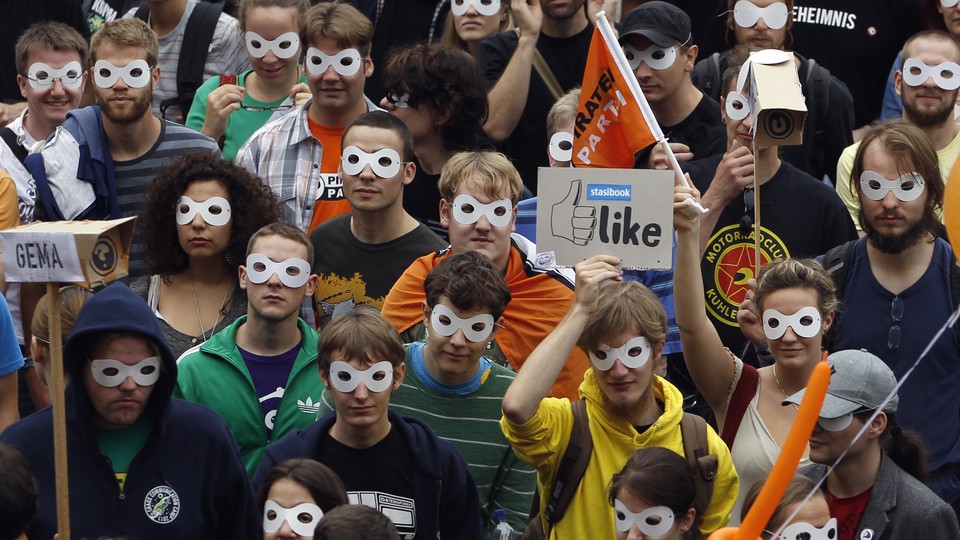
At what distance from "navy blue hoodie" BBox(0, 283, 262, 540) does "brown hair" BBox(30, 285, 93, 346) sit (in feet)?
3.19

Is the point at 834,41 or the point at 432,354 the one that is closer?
the point at 432,354

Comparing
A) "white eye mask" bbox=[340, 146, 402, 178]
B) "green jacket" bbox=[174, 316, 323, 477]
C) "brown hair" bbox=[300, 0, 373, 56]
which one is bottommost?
"green jacket" bbox=[174, 316, 323, 477]

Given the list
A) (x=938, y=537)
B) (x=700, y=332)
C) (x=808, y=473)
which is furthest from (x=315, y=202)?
(x=938, y=537)

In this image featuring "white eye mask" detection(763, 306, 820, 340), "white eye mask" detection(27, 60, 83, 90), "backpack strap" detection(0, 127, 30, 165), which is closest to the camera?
"white eye mask" detection(763, 306, 820, 340)

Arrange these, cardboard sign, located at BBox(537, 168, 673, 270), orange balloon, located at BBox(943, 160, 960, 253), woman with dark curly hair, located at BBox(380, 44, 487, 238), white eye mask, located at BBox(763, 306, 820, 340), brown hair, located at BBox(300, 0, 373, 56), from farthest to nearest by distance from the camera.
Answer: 1. brown hair, located at BBox(300, 0, 373, 56)
2. woman with dark curly hair, located at BBox(380, 44, 487, 238)
3. white eye mask, located at BBox(763, 306, 820, 340)
4. cardboard sign, located at BBox(537, 168, 673, 270)
5. orange balloon, located at BBox(943, 160, 960, 253)

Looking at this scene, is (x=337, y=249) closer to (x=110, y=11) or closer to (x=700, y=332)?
(x=700, y=332)

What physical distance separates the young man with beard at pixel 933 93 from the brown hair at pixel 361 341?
116 inches

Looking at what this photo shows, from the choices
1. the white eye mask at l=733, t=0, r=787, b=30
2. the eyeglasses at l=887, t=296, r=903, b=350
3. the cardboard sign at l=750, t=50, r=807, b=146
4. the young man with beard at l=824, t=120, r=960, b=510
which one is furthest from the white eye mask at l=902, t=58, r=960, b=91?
the eyeglasses at l=887, t=296, r=903, b=350

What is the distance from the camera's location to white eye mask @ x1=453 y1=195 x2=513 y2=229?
7293 mm

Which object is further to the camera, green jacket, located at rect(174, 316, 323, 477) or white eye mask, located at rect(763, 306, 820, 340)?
green jacket, located at rect(174, 316, 323, 477)

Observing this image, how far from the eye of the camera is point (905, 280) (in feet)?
23.8

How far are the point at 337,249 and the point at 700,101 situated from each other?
6.34 ft

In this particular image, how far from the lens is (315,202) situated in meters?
8.42

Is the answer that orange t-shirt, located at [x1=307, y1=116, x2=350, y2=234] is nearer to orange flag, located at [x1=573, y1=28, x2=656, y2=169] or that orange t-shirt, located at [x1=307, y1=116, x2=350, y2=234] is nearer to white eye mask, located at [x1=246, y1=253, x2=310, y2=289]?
white eye mask, located at [x1=246, y1=253, x2=310, y2=289]
